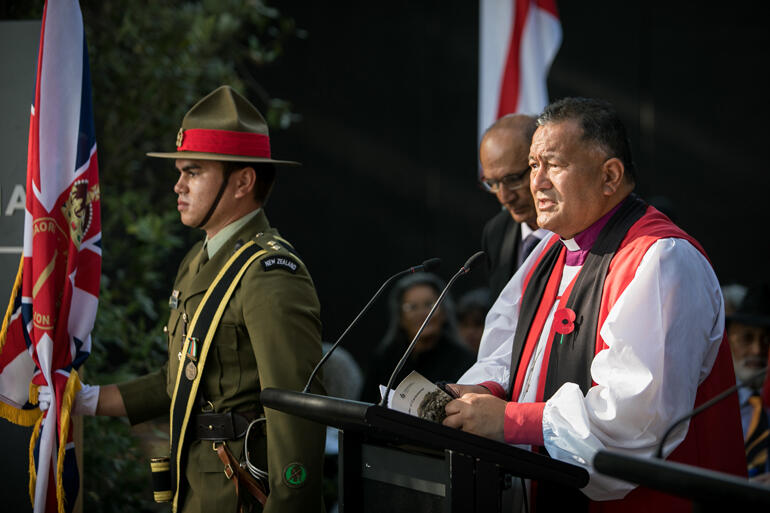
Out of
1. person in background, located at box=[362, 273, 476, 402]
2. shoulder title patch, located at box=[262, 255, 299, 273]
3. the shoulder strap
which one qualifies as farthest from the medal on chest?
person in background, located at box=[362, 273, 476, 402]

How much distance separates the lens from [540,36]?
211 inches

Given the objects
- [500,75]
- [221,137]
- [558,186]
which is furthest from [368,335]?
[558,186]

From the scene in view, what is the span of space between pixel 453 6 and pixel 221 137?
13.4 ft

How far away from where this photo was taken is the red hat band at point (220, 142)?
2.58m

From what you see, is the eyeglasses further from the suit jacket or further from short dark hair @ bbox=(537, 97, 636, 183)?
short dark hair @ bbox=(537, 97, 636, 183)

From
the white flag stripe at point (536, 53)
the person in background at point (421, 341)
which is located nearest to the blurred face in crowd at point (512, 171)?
the person in background at point (421, 341)

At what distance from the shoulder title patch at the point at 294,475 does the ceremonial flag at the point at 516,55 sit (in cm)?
338

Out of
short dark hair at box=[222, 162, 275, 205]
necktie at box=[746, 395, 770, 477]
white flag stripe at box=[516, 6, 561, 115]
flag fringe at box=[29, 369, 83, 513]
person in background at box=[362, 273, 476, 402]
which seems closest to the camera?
flag fringe at box=[29, 369, 83, 513]

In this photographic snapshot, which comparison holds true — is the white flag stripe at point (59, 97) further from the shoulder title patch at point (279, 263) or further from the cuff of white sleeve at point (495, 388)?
the cuff of white sleeve at point (495, 388)

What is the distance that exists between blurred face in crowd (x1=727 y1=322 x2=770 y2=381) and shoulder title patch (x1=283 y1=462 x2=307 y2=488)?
109 inches

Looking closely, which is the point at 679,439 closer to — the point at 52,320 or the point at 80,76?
the point at 52,320

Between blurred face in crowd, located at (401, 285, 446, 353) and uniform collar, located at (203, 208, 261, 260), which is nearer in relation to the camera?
uniform collar, located at (203, 208, 261, 260)

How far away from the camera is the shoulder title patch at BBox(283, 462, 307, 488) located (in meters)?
2.20

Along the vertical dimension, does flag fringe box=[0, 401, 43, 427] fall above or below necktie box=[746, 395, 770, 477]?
above
